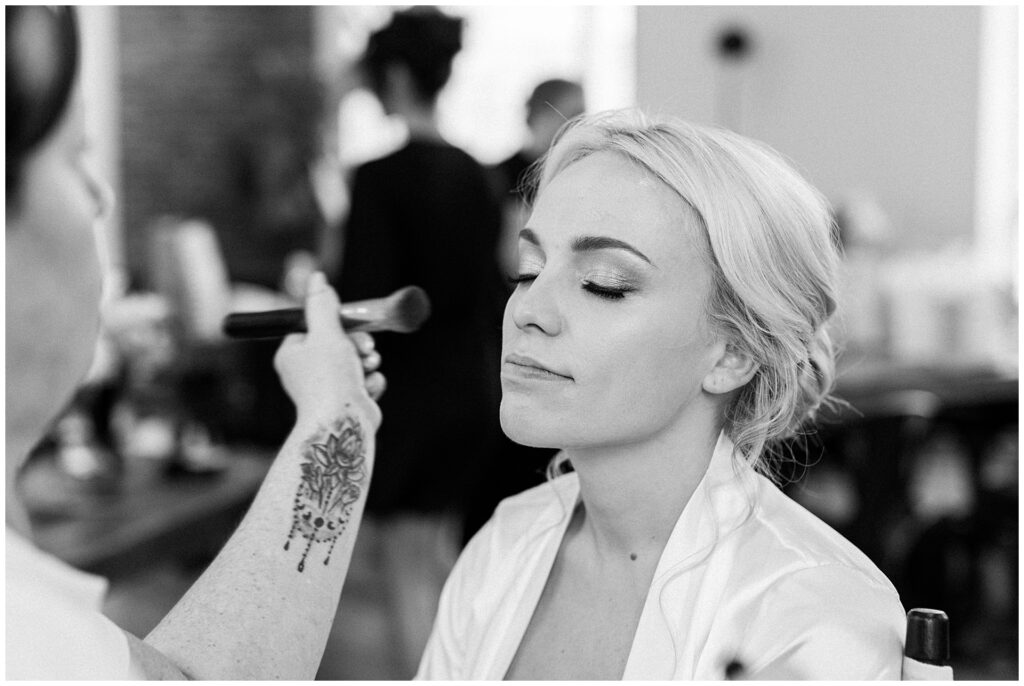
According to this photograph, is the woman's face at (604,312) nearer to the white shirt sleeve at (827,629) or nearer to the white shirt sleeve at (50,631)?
the white shirt sleeve at (827,629)

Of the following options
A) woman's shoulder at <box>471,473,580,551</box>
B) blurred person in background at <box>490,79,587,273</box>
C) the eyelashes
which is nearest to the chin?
the eyelashes

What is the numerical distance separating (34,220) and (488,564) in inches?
23.7

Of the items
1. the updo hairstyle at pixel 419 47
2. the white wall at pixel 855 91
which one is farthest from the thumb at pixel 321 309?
the white wall at pixel 855 91

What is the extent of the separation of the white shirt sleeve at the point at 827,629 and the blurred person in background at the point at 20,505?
35 centimetres

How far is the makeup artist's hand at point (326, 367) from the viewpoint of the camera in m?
1.00

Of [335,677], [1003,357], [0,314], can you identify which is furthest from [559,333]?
[1003,357]

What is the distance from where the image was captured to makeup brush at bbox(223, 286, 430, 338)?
101cm

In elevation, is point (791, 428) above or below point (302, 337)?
below

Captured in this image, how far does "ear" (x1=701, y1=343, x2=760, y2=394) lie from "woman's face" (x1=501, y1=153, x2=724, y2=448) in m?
0.04

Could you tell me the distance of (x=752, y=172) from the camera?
0.94m

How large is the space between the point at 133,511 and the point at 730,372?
1.24 metres

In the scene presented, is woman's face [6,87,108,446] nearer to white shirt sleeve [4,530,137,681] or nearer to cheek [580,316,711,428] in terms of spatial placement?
white shirt sleeve [4,530,137,681]

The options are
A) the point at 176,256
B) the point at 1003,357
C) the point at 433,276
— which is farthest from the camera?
the point at 1003,357

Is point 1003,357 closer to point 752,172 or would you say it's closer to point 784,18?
point 784,18
